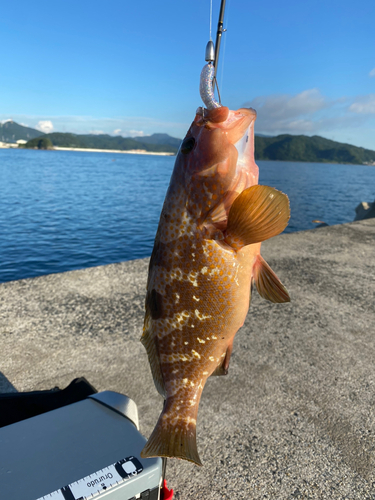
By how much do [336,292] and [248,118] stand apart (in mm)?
4893

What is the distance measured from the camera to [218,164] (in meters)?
1.41

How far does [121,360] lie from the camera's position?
3.82 m

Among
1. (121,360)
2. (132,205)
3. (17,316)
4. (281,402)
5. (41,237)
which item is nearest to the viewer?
(281,402)

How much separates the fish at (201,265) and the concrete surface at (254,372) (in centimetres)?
137

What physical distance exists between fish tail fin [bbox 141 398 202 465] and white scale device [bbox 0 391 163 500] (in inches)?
11.3

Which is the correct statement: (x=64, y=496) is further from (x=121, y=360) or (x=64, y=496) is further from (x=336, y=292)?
(x=336, y=292)

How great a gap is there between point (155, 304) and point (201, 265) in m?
0.29

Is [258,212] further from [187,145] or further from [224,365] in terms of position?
[224,365]

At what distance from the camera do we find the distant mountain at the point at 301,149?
79.9 meters

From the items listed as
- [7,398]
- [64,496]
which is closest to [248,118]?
[64,496]

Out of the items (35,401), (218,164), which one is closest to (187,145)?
(218,164)

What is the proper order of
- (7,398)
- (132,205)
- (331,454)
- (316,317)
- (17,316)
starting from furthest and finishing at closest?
1. (132,205)
2. (316,317)
3. (17,316)
4. (331,454)
5. (7,398)

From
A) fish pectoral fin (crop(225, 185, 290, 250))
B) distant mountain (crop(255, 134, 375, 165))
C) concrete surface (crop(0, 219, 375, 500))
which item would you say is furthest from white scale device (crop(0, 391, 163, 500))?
distant mountain (crop(255, 134, 375, 165))

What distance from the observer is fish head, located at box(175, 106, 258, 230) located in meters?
1.41
